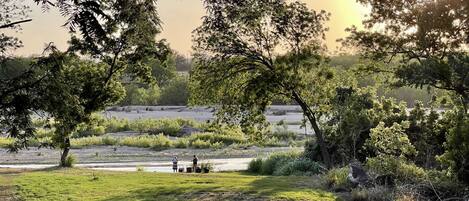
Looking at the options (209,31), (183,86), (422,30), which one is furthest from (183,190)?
(183,86)

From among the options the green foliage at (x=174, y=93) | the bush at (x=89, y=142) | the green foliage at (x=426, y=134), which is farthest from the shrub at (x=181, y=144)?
the green foliage at (x=174, y=93)

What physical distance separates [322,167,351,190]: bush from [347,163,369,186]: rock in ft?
0.71

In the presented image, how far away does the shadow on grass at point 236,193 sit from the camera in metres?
16.5

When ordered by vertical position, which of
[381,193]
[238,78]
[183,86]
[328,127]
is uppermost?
[183,86]

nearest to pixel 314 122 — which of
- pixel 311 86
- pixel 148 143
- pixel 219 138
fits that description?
pixel 311 86

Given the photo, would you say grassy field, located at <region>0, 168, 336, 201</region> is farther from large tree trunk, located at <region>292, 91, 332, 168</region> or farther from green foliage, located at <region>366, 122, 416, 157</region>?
large tree trunk, located at <region>292, 91, 332, 168</region>

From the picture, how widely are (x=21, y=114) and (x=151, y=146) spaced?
49138 mm

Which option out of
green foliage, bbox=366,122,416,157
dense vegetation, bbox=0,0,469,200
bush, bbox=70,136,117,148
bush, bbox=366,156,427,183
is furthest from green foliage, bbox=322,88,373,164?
bush, bbox=70,136,117,148

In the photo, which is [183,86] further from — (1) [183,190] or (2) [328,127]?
(1) [183,190]

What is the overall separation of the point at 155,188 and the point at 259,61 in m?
11.4

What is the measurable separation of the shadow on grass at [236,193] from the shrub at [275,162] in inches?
571

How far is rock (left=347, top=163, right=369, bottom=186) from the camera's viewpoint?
17.1 m

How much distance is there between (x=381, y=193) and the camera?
15.7m

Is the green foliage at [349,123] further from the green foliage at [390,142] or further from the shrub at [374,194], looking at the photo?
the shrub at [374,194]
